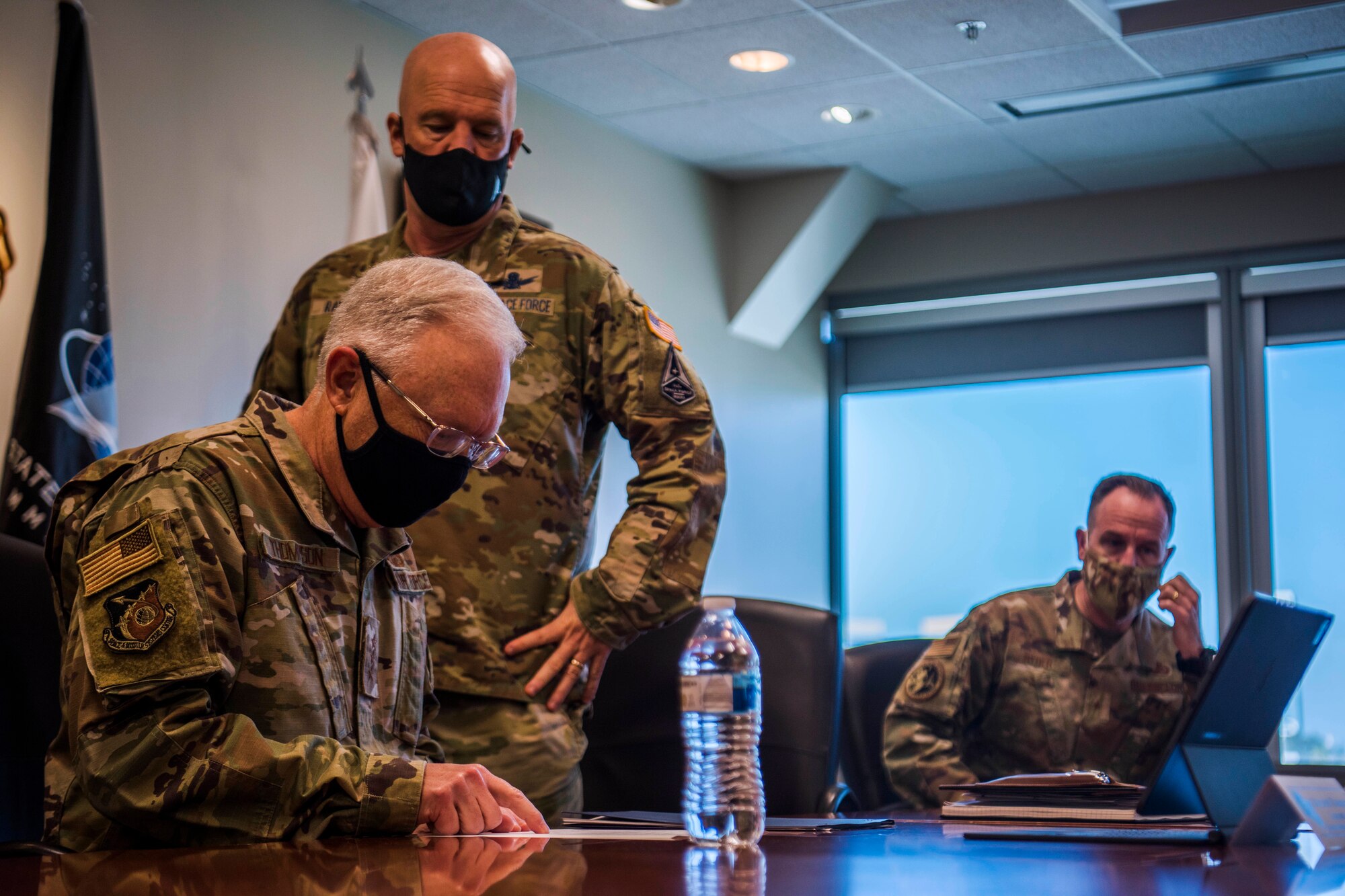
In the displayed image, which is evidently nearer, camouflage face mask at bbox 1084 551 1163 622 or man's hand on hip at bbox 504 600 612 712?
Answer: man's hand on hip at bbox 504 600 612 712

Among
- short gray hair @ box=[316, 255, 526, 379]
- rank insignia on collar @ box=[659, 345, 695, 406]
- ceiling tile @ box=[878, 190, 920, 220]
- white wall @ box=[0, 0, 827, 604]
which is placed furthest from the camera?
ceiling tile @ box=[878, 190, 920, 220]

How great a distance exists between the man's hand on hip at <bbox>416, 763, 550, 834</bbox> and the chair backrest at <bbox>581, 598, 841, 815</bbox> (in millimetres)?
1211

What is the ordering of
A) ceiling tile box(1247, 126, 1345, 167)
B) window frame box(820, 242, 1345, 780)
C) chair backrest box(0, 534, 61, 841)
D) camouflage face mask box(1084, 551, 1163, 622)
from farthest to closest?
window frame box(820, 242, 1345, 780)
ceiling tile box(1247, 126, 1345, 167)
camouflage face mask box(1084, 551, 1163, 622)
chair backrest box(0, 534, 61, 841)

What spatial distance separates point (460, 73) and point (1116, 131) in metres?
4.03

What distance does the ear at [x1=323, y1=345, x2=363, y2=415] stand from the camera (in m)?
1.57

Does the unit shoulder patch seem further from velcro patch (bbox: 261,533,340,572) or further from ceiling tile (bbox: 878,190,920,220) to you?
ceiling tile (bbox: 878,190,920,220)

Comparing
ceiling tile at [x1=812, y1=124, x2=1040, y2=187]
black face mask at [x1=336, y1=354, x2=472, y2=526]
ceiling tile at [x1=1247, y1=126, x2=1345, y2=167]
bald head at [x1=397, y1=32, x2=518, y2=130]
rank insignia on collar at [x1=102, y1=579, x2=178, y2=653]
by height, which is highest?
ceiling tile at [x1=812, y1=124, x2=1040, y2=187]

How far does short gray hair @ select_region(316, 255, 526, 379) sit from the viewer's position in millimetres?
1550

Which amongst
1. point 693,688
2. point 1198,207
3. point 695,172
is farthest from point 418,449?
point 1198,207

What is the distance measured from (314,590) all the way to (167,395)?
233 centimetres

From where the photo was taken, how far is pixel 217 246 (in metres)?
3.85

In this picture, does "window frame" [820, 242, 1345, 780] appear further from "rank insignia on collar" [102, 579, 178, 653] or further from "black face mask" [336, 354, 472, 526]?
"rank insignia on collar" [102, 579, 178, 653]

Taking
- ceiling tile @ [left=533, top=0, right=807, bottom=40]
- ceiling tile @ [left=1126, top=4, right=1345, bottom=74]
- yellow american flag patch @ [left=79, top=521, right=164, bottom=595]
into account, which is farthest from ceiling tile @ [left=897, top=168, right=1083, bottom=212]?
yellow american flag patch @ [left=79, top=521, right=164, bottom=595]

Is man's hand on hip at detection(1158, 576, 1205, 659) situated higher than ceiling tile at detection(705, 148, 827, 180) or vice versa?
ceiling tile at detection(705, 148, 827, 180)
